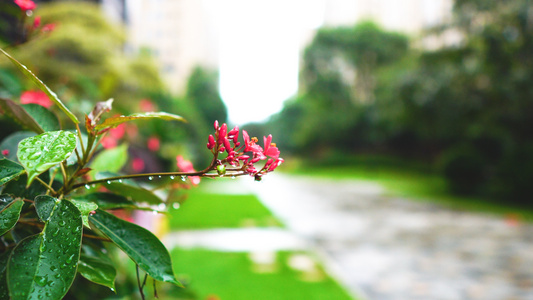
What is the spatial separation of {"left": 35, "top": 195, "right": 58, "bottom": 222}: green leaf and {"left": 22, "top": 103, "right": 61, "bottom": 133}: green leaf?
0.22 m

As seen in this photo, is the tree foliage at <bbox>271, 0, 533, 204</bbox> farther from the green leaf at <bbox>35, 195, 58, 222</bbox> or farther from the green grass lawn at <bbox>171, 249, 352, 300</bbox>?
the green leaf at <bbox>35, 195, 58, 222</bbox>

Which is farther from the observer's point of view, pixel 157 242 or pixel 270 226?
pixel 270 226

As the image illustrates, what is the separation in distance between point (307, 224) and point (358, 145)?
1901cm

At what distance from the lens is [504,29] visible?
340 inches

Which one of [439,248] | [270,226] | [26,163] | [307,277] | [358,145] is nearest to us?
[26,163]

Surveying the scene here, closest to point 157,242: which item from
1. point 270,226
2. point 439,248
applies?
point 439,248

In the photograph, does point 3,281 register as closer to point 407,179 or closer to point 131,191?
point 131,191

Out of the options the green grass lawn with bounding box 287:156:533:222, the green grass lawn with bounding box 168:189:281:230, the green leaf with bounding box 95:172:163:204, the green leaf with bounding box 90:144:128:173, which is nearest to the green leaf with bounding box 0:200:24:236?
the green leaf with bounding box 95:172:163:204

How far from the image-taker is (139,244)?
0.54 meters

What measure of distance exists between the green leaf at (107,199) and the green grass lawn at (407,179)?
26.7 feet

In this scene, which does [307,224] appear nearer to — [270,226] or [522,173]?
[270,226]

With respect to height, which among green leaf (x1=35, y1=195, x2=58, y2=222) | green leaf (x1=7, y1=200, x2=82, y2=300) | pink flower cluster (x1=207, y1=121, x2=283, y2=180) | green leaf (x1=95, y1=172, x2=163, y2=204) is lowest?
green leaf (x1=7, y1=200, x2=82, y2=300)

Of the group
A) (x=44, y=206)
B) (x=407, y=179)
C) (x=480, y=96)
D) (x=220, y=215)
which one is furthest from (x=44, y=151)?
(x=407, y=179)

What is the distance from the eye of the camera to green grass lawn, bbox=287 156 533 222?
856 cm
